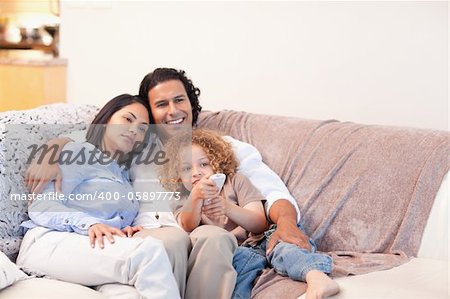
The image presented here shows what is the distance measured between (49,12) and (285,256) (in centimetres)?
284

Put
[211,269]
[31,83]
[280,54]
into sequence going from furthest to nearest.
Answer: [31,83] < [280,54] < [211,269]

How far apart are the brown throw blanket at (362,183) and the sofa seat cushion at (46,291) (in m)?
0.52

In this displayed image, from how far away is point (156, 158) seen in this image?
239cm

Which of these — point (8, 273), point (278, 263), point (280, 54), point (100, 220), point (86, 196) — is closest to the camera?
point (8, 273)

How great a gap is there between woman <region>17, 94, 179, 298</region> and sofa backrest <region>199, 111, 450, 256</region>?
0.52 m

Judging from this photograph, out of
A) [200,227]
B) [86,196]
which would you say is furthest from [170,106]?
[200,227]

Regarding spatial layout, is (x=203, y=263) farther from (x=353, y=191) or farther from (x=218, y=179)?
(x=353, y=191)

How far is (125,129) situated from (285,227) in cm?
64

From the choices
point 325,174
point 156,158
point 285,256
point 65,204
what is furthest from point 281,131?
point 65,204

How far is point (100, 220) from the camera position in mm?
2080

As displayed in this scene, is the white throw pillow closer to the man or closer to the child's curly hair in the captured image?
the man

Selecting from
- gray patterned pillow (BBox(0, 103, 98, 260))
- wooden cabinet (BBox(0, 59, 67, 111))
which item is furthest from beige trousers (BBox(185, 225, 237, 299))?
wooden cabinet (BBox(0, 59, 67, 111))

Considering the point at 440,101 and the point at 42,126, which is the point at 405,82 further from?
the point at 42,126

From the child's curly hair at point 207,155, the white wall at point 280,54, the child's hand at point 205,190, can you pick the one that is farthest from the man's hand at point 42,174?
the white wall at point 280,54
